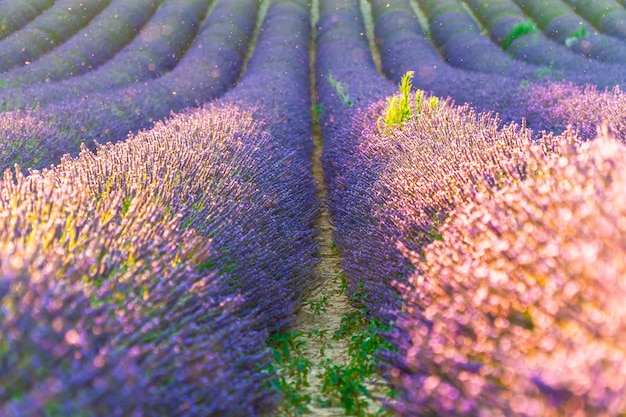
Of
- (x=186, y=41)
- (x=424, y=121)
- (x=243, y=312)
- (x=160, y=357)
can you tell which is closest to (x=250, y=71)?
(x=186, y=41)

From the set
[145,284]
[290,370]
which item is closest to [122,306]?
[145,284]

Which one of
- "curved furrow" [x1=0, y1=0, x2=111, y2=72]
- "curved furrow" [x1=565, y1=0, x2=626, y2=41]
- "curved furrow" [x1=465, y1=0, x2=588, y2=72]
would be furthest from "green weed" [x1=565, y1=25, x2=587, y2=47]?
"curved furrow" [x1=0, y1=0, x2=111, y2=72]

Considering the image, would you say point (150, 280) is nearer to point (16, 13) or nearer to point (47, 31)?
point (47, 31)

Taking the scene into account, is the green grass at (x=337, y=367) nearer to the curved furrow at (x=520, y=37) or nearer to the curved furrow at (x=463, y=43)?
the curved furrow at (x=463, y=43)

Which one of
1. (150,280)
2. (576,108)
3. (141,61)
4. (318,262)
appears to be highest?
(150,280)

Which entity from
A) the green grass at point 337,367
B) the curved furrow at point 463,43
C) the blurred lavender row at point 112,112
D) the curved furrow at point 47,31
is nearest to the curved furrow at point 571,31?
the curved furrow at point 463,43

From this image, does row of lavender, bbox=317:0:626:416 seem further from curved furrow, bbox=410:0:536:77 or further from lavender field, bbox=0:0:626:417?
curved furrow, bbox=410:0:536:77
